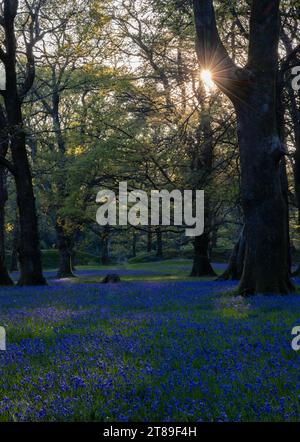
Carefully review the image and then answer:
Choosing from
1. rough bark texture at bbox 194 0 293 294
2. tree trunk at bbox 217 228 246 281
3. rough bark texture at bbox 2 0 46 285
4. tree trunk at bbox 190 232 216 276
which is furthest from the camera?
tree trunk at bbox 190 232 216 276

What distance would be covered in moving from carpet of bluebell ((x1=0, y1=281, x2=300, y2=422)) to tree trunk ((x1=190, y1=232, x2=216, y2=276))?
63.6ft

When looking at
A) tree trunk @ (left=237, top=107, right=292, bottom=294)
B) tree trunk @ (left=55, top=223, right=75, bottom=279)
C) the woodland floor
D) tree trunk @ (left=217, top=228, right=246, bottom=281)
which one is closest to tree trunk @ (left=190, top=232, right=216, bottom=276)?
tree trunk @ (left=217, top=228, right=246, bottom=281)

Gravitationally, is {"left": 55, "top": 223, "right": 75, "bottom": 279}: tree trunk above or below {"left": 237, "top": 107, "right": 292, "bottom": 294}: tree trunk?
below

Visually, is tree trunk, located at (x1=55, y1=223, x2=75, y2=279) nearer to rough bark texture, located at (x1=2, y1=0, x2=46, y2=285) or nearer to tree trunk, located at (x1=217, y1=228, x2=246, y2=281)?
rough bark texture, located at (x1=2, y1=0, x2=46, y2=285)

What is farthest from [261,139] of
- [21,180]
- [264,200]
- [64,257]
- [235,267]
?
[64,257]

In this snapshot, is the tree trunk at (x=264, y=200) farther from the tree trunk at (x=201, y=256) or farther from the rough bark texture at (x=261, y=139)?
the tree trunk at (x=201, y=256)

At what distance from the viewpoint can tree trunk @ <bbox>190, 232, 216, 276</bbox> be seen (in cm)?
2964

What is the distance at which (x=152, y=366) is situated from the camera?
5434 mm

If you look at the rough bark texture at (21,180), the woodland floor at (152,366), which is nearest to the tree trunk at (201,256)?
the rough bark texture at (21,180)

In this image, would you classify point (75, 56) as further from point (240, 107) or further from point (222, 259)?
point (222, 259)

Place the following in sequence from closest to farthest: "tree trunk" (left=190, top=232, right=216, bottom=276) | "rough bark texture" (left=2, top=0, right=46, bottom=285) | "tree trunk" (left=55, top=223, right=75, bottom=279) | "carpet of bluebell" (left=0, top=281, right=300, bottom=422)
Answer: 1. "carpet of bluebell" (left=0, top=281, right=300, bottom=422)
2. "rough bark texture" (left=2, top=0, right=46, bottom=285)
3. "tree trunk" (left=190, top=232, right=216, bottom=276)
4. "tree trunk" (left=55, top=223, right=75, bottom=279)

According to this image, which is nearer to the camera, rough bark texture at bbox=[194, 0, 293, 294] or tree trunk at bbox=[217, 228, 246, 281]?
rough bark texture at bbox=[194, 0, 293, 294]
